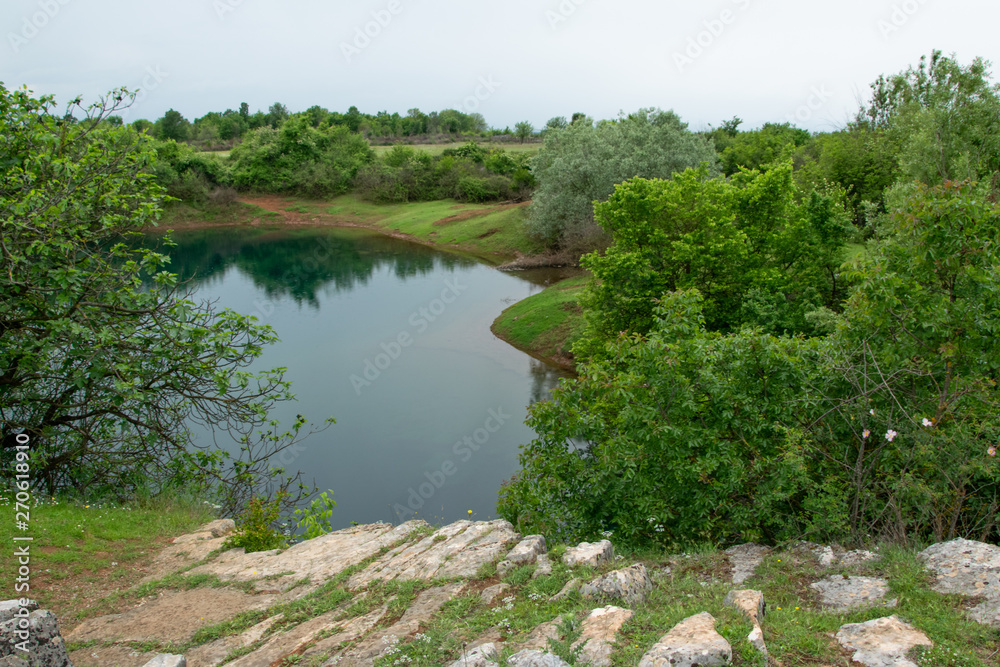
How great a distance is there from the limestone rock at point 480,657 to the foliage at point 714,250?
22.1 m

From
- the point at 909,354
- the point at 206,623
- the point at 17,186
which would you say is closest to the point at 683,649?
the point at 206,623

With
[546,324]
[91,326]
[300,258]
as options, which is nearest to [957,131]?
[546,324]

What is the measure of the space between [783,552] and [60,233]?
13957 mm

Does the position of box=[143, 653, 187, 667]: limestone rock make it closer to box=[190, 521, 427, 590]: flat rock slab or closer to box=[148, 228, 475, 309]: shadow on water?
box=[190, 521, 427, 590]: flat rock slab

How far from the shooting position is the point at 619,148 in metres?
52.2

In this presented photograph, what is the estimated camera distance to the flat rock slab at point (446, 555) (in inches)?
357

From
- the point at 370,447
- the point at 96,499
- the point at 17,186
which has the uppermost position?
the point at 17,186

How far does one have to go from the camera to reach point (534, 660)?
5801 mm

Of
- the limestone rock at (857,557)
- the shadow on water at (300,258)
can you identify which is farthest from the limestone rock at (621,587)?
the shadow on water at (300,258)

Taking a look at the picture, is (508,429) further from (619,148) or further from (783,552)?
(619,148)

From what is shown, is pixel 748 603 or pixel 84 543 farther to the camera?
pixel 84 543

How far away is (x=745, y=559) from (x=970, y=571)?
2.64 m

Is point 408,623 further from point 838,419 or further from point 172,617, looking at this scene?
point 838,419

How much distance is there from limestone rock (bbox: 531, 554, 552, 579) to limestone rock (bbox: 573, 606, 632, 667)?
1.67m
